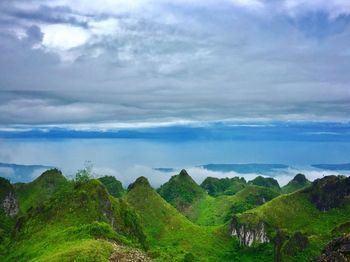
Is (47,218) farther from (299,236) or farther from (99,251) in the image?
→ (299,236)

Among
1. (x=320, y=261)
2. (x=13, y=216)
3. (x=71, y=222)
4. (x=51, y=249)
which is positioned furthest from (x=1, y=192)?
(x=320, y=261)

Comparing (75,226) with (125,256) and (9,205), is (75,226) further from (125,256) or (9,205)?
(9,205)

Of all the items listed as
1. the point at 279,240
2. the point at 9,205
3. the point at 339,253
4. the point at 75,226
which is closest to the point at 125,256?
the point at 75,226

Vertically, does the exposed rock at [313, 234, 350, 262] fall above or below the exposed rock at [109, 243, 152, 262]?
above

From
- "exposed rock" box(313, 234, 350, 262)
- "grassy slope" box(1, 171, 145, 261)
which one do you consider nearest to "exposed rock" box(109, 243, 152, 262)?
"grassy slope" box(1, 171, 145, 261)

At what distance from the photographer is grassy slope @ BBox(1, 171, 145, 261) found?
87.8 m

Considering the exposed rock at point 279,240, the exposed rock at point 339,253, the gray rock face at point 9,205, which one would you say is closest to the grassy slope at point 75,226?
the exposed rock at point 339,253

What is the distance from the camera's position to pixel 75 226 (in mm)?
107500

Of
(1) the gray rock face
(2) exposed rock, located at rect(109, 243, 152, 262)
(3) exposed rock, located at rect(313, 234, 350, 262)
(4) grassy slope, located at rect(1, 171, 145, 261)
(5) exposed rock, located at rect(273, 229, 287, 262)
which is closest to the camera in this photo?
(3) exposed rock, located at rect(313, 234, 350, 262)

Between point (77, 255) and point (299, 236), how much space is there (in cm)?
11161

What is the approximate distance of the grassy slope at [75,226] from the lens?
87.8 m

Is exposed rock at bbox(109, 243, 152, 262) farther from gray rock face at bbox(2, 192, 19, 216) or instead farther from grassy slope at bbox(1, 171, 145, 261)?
gray rock face at bbox(2, 192, 19, 216)

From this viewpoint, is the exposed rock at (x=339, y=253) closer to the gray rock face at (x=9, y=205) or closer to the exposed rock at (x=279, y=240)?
the exposed rock at (x=279, y=240)

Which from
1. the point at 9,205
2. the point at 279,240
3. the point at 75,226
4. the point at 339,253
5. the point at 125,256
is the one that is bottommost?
the point at 279,240
